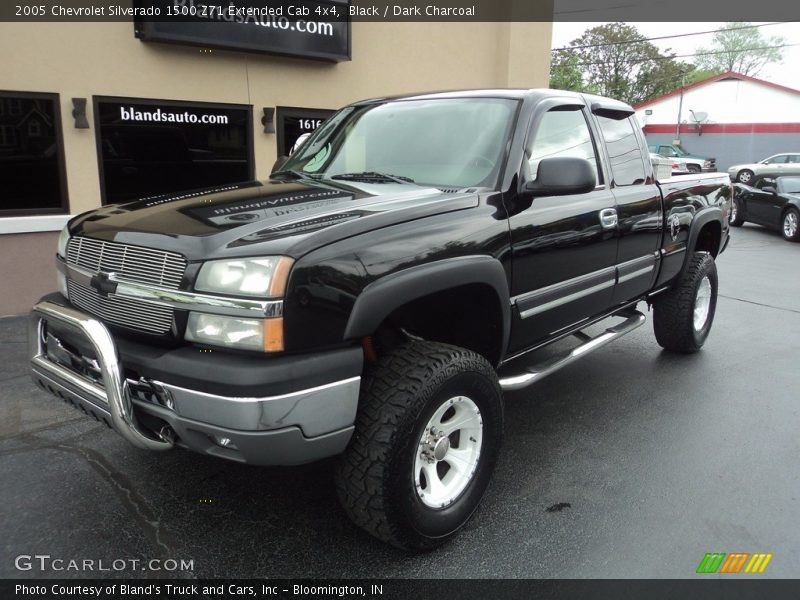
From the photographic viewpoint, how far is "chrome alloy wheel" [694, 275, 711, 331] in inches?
221

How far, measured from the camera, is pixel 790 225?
45.7 ft

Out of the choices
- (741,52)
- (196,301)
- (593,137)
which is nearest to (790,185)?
(593,137)

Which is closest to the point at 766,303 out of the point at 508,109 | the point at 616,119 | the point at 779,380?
the point at 779,380

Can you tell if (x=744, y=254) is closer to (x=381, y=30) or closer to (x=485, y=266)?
(x=381, y=30)

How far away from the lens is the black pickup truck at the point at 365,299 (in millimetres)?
2309

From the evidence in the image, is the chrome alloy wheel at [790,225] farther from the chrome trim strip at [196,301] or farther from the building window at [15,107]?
the chrome trim strip at [196,301]

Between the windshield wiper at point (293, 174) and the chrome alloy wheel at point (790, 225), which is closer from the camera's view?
the windshield wiper at point (293, 174)

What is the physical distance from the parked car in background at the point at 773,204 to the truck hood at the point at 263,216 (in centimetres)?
1258

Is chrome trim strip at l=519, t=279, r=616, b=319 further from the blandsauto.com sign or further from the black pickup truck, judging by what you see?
the blandsauto.com sign

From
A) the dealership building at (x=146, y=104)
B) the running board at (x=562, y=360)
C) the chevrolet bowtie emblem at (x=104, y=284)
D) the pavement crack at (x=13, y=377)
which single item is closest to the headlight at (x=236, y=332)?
the chevrolet bowtie emblem at (x=104, y=284)

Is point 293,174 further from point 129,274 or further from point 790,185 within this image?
point 790,185

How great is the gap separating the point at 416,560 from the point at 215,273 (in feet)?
4.80

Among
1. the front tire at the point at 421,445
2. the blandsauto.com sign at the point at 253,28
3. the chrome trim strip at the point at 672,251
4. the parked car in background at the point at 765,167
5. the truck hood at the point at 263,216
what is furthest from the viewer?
the parked car in background at the point at 765,167

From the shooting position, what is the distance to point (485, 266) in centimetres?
295
